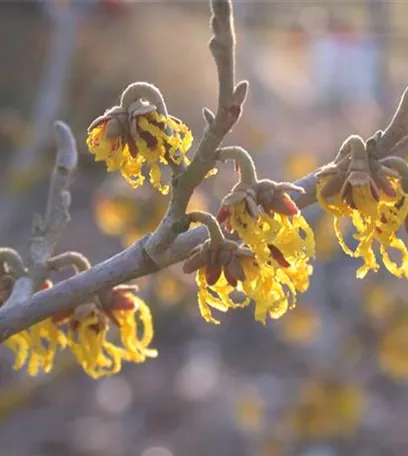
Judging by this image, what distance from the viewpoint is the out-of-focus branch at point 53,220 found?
1101 mm

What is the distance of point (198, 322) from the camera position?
6.92 m

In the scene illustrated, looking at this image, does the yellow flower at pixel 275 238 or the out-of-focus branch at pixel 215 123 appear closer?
the out-of-focus branch at pixel 215 123

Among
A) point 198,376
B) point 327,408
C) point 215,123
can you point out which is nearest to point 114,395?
point 198,376

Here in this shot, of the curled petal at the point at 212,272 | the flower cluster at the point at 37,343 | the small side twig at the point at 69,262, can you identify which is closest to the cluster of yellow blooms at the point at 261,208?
the curled petal at the point at 212,272

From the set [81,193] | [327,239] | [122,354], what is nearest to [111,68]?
[81,193]

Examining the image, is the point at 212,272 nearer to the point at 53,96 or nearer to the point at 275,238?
the point at 275,238

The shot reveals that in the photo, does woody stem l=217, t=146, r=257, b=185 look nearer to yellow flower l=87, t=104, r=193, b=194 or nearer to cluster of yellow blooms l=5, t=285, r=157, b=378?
yellow flower l=87, t=104, r=193, b=194

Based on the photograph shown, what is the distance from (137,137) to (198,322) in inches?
239

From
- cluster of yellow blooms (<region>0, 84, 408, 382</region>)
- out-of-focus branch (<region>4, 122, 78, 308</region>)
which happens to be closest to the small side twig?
out-of-focus branch (<region>4, 122, 78, 308</region>)

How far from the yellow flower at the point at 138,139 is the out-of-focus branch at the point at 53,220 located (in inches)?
8.6

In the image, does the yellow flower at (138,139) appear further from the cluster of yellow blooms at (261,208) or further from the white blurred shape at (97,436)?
the white blurred shape at (97,436)

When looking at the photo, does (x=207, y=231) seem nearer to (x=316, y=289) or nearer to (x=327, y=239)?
(x=327, y=239)

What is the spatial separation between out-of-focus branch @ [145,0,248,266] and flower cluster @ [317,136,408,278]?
0.43 ft

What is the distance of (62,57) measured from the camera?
3.29 m
